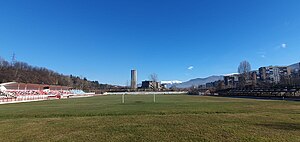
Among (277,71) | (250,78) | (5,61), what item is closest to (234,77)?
(277,71)

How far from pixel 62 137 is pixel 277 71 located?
16400 centimetres

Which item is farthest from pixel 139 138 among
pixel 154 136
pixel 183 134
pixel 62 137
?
pixel 62 137

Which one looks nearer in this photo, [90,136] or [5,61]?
[90,136]

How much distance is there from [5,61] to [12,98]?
69379 millimetres

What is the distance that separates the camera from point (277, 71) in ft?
474

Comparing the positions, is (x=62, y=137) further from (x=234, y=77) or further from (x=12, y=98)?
(x=234, y=77)

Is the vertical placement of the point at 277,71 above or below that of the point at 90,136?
above

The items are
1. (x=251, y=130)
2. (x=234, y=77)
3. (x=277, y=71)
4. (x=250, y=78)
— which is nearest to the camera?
(x=251, y=130)

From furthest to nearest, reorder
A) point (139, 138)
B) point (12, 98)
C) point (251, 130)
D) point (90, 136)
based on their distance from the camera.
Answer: point (12, 98) → point (251, 130) → point (90, 136) → point (139, 138)

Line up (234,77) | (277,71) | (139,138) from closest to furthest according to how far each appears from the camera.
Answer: (139,138)
(277,71)
(234,77)

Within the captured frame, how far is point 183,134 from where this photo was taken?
757cm

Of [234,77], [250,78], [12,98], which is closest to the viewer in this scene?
[12,98]

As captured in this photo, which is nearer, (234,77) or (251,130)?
(251,130)

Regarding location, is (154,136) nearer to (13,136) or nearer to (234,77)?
(13,136)
